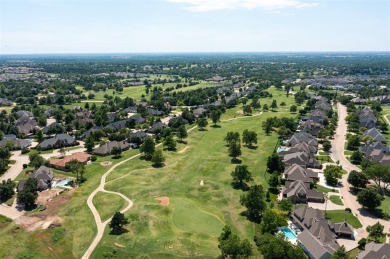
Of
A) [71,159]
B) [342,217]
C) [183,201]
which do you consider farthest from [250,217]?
[71,159]

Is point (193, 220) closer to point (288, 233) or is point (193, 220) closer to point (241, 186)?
point (288, 233)

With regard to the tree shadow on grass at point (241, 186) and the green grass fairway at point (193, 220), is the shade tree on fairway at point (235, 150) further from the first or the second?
the green grass fairway at point (193, 220)

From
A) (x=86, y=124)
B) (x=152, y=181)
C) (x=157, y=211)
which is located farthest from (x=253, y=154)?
(x=86, y=124)

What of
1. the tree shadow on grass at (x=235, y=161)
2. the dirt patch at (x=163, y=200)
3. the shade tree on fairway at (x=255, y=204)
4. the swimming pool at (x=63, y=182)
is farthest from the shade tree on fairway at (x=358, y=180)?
the swimming pool at (x=63, y=182)

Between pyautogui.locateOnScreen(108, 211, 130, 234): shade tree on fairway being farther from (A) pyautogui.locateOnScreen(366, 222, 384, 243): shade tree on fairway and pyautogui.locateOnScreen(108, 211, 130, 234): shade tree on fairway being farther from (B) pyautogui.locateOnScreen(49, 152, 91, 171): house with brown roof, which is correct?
(A) pyautogui.locateOnScreen(366, 222, 384, 243): shade tree on fairway

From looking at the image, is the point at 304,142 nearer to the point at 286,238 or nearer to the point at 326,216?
the point at 326,216

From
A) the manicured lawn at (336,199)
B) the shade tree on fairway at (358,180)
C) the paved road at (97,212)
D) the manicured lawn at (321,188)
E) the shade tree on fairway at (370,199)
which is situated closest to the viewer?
the paved road at (97,212)
